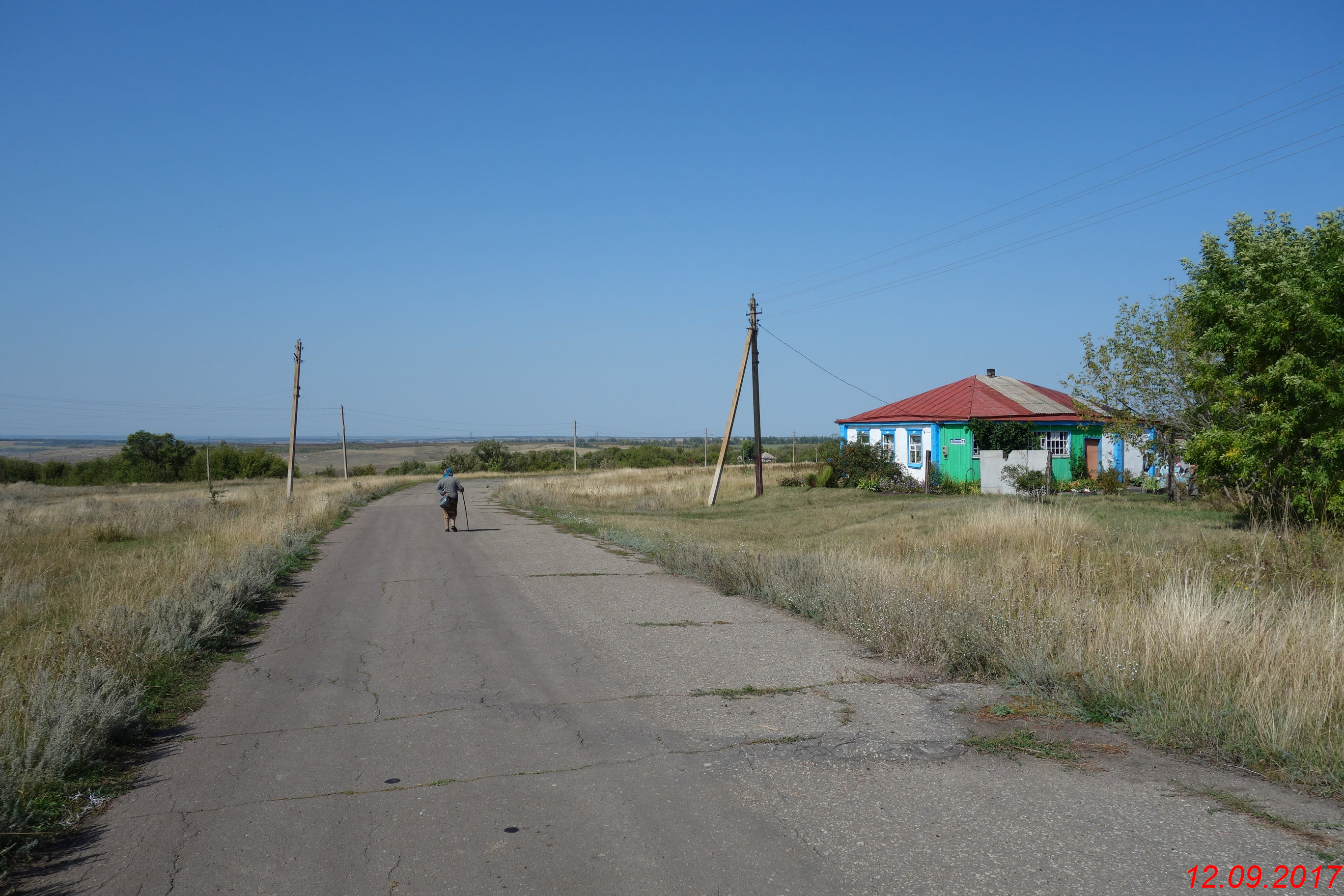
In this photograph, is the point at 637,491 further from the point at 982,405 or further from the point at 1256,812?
the point at 1256,812

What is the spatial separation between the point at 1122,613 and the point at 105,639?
8.37m

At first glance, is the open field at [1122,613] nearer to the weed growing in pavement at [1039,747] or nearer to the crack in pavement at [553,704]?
the weed growing in pavement at [1039,747]

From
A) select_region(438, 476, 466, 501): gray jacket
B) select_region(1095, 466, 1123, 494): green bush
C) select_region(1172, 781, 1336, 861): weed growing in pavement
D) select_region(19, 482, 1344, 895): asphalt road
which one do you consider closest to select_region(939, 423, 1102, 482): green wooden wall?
select_region(1095, 466, 1123, 494): green bush

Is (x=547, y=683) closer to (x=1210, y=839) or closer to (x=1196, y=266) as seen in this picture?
(x=1210, y=839)

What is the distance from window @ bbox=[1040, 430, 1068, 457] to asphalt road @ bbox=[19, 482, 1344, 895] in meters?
28.0

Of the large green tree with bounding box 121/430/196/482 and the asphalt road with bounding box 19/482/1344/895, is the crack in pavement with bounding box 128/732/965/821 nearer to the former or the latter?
the asphalt road with bounding box 19/482/1344/895

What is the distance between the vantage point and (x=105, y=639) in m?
6.95

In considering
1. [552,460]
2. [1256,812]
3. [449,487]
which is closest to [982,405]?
[449,487]

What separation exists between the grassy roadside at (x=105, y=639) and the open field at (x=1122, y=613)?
19.0 ft

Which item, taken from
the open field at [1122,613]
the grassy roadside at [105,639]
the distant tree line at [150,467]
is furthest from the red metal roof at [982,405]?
the distant tree line at [150,467]

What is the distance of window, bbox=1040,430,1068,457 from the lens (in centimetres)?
3231

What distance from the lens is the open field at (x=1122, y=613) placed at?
479 cm

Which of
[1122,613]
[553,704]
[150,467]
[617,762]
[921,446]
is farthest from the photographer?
[150,467]

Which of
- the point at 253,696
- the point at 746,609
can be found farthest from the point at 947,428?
the point at 253,696
